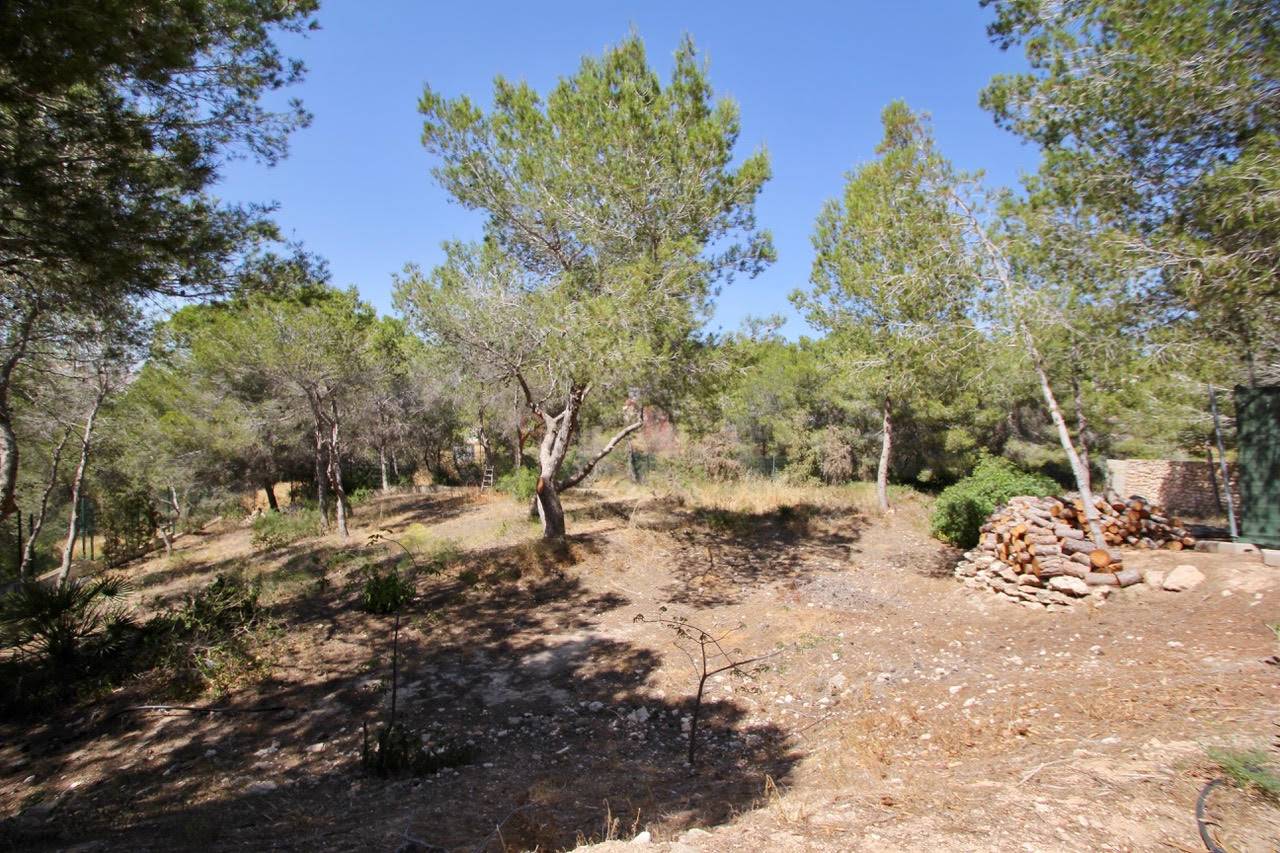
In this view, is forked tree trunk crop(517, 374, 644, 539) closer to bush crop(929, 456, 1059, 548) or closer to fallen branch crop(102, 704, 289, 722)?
fallen branch crop(102, 704, 289, 722)

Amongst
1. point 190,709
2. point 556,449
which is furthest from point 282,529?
point 190,709

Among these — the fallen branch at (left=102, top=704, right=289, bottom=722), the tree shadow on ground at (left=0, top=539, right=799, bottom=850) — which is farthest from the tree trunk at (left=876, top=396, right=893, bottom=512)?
the fallen branch at (left=102, top=704, right=289, bottom=722)

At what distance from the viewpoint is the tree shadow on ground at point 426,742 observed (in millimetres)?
3938

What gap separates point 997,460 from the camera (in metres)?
12.3

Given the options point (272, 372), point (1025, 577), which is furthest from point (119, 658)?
point (1025, 577)

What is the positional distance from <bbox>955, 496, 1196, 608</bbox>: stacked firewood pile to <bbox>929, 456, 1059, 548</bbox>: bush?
1242 mm

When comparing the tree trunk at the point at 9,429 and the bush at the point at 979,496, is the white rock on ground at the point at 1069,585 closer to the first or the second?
the bush at the point at 979,496

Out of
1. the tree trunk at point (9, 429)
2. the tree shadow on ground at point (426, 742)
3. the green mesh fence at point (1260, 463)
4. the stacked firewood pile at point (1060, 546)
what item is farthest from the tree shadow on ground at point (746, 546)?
the tree trunk at point (9, 429)

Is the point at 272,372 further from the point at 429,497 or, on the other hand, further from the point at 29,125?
the point at 29,125

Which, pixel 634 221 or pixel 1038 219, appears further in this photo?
pixel 634 221

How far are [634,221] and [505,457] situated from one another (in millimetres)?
20712

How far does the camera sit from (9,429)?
23.7ft

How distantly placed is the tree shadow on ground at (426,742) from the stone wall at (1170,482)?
46.9ft

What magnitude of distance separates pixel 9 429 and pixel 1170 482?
22.5 metres
